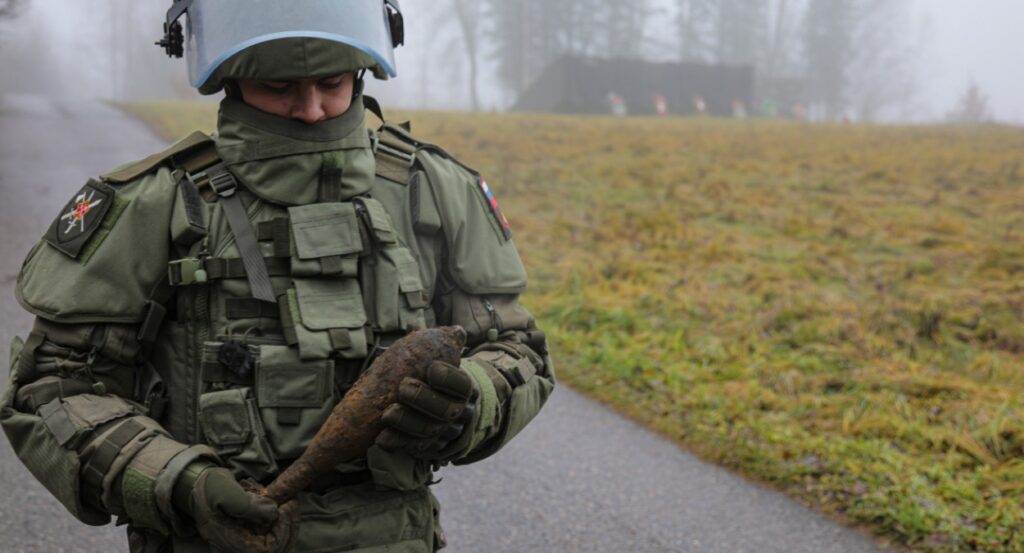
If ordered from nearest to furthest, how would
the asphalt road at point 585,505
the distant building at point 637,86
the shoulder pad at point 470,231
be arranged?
the shoulder pad at point 470,231
the asphalt road at point 585,505
the distant building at point 637,86

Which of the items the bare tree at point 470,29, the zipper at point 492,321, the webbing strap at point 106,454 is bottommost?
the webbing strap at point 106,454

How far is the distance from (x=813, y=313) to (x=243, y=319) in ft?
19.3

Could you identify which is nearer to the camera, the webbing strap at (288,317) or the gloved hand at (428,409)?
the gloved hand at (428,409)

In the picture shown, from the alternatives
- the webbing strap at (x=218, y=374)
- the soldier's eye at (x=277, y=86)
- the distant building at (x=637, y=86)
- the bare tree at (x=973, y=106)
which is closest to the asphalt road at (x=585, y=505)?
the webbing strap at (x=218, y=374)

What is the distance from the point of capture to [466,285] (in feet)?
6.40

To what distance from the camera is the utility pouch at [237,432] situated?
1697mm

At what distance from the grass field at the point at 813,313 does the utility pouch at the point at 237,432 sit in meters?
3.22

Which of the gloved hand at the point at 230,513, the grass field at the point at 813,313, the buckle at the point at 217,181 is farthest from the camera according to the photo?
the grass field at the point at 813,313

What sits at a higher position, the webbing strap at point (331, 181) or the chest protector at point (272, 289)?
the webbing strap at point (331, 181)

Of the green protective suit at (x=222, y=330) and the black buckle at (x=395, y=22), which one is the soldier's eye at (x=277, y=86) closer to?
the green protective suit at (x=222, y=330)

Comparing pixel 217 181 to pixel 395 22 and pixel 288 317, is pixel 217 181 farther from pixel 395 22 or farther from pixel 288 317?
pixel 395 22

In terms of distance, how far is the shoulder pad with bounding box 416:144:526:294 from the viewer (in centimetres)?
194

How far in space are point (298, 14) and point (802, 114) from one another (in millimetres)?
37327

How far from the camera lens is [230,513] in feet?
5.07
